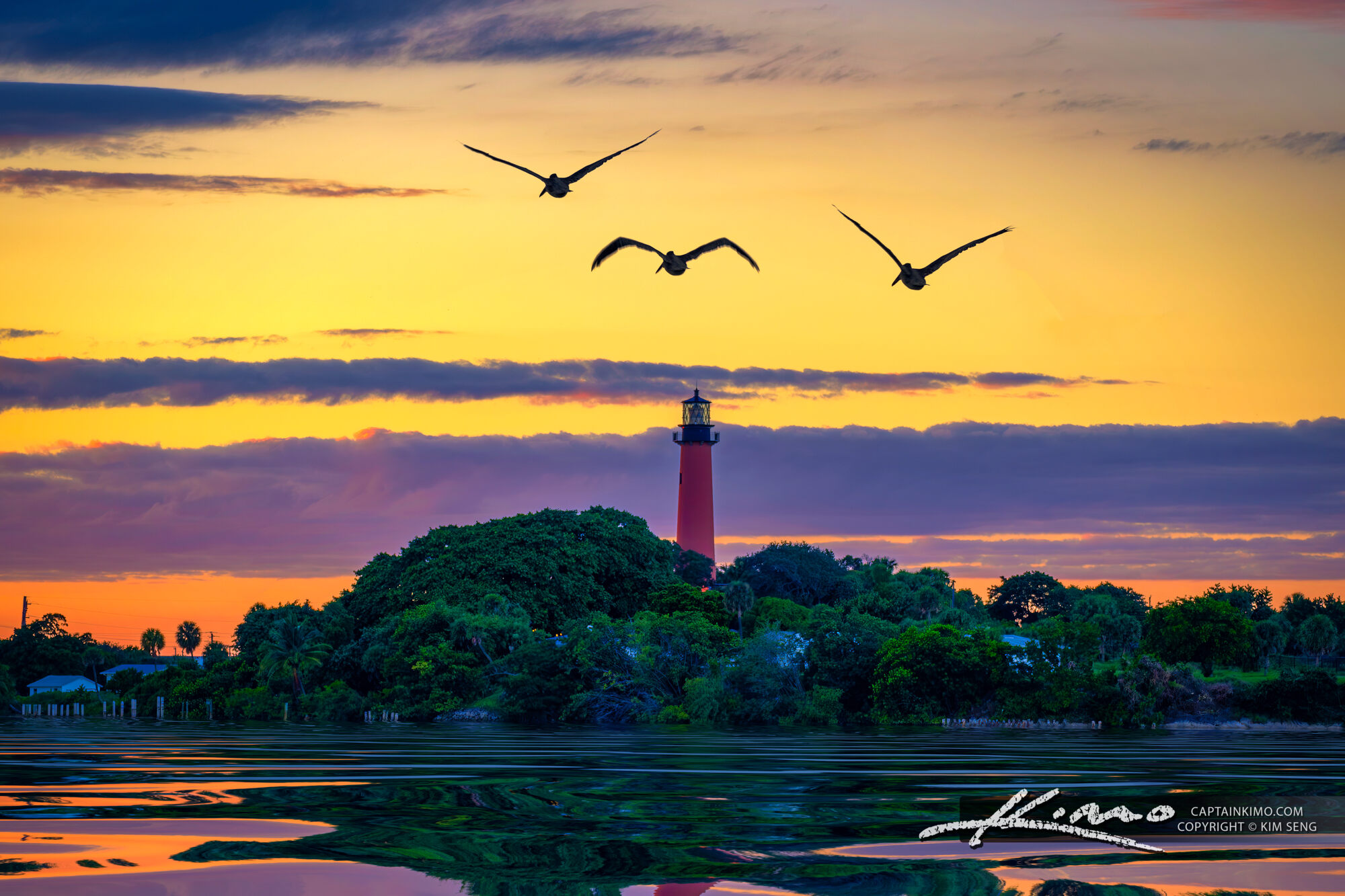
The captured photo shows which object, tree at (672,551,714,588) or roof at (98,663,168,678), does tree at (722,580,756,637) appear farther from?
roof at (98,663,168,678)

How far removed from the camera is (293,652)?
79812 mm

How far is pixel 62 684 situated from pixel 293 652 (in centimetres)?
5429

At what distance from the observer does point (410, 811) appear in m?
20.5

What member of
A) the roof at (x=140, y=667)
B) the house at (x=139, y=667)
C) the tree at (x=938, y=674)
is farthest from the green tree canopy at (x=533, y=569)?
the roof at (x=140, y=667)

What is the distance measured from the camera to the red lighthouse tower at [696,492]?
340ft

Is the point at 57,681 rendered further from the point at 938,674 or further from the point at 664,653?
the point at 938,674

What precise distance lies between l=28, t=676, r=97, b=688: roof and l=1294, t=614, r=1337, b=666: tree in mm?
101216

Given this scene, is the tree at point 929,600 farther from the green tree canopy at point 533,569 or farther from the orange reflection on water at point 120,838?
the orange reflection on water at point 120,838

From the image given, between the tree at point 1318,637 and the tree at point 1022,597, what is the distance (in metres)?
37.2

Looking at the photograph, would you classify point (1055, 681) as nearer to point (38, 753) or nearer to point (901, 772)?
point (901, 772)

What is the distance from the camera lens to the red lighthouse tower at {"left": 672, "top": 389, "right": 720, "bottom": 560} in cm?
10362

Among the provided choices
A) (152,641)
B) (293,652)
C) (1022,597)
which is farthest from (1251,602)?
(152,641)

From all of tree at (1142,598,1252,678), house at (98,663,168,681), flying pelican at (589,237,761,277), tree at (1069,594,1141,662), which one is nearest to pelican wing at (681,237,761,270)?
flying pelican at (589,237,761,277)

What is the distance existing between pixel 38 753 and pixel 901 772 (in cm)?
2234
